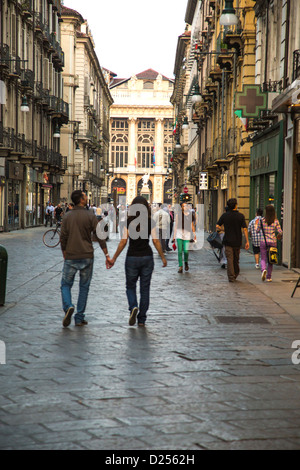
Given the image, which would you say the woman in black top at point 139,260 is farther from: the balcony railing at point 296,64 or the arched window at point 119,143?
the arched window at point 119,143

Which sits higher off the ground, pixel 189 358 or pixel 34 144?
pixel 34 144

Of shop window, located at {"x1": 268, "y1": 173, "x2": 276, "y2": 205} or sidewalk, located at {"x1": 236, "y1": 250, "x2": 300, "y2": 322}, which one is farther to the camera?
shop window, located at {"x1": 268, "y1": 173, "x2": 276, "y2": 205}

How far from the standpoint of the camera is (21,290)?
12984 millimetres

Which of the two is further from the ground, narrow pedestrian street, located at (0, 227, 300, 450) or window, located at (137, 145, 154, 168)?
window, located at (137, 145, 154, 168)

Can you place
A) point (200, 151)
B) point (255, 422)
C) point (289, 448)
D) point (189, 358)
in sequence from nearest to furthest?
1. point (289, 448)
2. point (255, 422)
3. point (189, 358)
4. point (200, 151)

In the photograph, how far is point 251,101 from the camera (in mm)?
20781

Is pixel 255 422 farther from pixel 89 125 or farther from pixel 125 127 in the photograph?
pixel 125 127

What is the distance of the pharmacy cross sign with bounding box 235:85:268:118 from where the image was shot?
806 inches

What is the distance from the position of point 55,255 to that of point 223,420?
17592 mm

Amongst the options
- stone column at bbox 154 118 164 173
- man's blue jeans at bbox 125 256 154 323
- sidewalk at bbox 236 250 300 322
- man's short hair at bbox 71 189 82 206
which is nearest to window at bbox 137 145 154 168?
stone column at bbox 154 118 164 173

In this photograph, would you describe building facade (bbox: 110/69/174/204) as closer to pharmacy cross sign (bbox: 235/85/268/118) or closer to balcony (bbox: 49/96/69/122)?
balcony (bbox: 49/96/69/122)

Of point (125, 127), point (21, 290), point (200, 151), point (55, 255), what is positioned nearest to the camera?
point (21, 290)

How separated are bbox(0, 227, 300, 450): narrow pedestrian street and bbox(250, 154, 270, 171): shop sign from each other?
969 cm

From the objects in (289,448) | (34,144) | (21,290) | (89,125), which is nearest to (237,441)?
(289,448)
